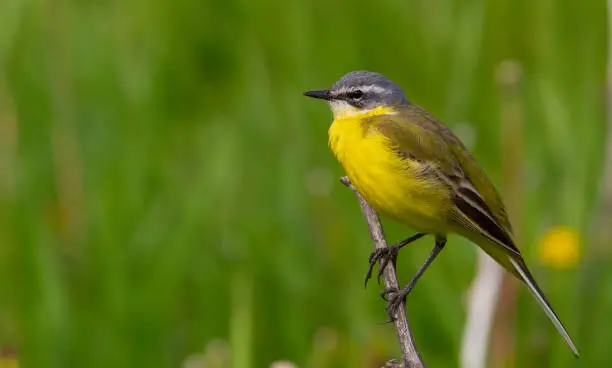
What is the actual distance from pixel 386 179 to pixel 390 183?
17 mm

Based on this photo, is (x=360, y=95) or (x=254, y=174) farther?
(x=254, y=174)

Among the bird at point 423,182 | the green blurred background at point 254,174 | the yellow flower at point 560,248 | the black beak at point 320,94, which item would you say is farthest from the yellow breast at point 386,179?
the yellow flower at point 560,248

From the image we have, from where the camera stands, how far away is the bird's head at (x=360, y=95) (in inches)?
172

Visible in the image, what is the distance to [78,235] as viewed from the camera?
5.55 meters

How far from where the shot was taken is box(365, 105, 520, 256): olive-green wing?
3951 millimetres

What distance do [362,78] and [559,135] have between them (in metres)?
1.51

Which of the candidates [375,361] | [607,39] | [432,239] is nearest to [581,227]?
[432,239]

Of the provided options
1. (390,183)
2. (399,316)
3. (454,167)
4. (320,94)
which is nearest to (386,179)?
(390,183)

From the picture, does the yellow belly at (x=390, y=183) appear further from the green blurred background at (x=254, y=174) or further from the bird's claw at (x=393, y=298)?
the green blurred background at (x=254, y=174)

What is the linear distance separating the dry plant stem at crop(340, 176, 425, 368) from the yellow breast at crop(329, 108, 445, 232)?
0.05m

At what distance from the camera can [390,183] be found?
3.96 m

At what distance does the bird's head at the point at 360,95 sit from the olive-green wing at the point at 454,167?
5.9 inches

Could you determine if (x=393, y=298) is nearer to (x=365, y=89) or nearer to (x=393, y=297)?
(x=393, y=297)

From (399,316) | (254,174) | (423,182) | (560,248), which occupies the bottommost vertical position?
(560,248)
